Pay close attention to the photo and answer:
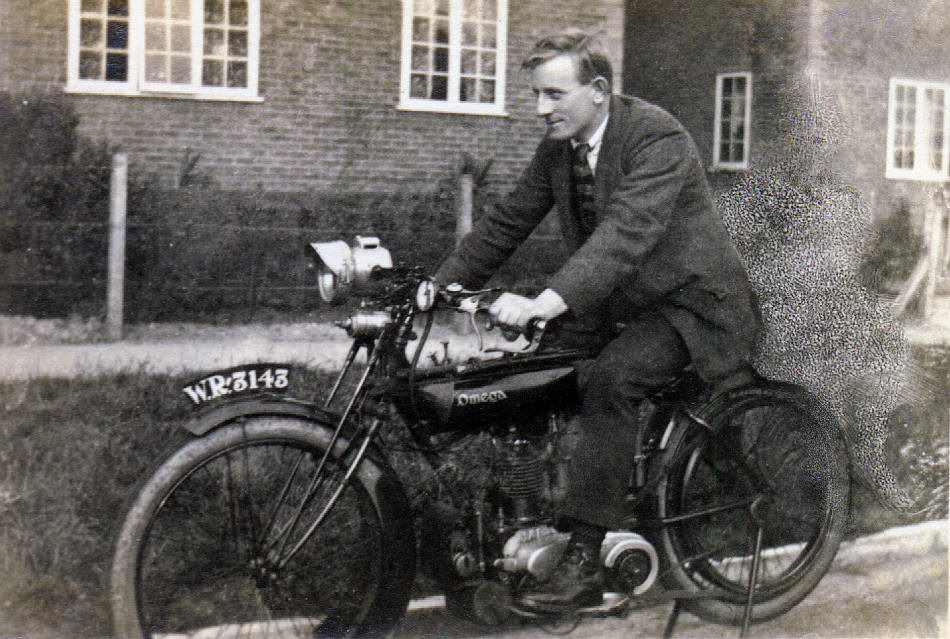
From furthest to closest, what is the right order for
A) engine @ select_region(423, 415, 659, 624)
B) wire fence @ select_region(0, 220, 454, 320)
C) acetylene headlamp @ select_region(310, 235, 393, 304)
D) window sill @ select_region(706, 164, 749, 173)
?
window sill @ select_region(706, 164, 749, 173)
wire fence @ select_region(0, 220, 454, 320)
engine @ select_region(423, 415, 659, 624)
acetylene headlamp @ select_region(310, 235, 393, 304)

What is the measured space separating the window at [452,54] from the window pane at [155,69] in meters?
0.95

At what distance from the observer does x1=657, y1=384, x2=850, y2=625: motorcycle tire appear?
3.41 meters

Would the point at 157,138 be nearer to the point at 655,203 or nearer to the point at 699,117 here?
the point at 655,203

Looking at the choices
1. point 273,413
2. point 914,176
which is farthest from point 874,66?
point 273,413

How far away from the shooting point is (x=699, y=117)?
5.14 metres

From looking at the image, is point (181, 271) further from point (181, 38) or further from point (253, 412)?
point (253, 412)

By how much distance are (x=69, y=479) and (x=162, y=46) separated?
1554 mm

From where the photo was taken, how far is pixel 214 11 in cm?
350

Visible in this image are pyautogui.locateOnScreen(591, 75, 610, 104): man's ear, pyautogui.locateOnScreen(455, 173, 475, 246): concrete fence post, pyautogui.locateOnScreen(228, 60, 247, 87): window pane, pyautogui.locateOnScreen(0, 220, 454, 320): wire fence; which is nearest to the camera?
pyautogui.locateOnScreen(591, 75, 610, 104): man's ear

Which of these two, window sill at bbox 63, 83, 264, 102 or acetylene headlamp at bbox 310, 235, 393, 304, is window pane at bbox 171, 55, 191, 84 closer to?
window sill at bbox 63, 83, 264, 102

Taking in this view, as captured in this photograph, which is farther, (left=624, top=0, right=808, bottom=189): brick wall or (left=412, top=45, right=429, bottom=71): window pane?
(left=624, top=0, right=808, bottom=189): brick wall

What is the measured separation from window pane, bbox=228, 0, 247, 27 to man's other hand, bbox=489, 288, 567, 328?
5.03 ft

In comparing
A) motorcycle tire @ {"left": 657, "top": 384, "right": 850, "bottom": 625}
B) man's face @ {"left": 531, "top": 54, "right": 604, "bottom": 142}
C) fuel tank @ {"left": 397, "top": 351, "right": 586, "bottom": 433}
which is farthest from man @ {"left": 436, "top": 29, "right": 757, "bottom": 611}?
motorcycle tire @ {"left": 657, "top": 384, "right": 850, "bottom": 625}

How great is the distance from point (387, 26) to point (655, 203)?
148 cm
